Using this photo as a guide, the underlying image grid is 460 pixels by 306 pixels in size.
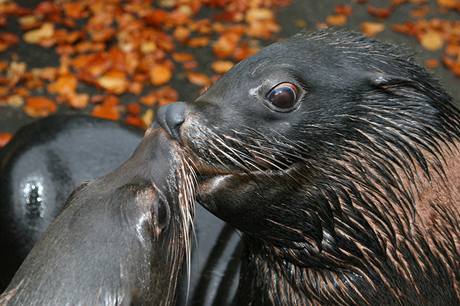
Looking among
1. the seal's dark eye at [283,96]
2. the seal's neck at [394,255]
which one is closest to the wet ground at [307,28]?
the seal's neck at [394,255]

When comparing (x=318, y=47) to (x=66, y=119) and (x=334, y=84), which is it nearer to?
(x=334, y=84)

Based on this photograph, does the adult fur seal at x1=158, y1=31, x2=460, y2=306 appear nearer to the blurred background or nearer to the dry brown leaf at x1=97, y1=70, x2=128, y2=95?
the blurred background

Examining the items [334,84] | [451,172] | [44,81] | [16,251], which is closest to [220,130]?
[334,84]

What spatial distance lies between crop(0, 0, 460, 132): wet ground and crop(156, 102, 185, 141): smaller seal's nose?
382 cm

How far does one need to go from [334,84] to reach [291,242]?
23.8 inches

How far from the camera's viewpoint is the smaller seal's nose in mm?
2375

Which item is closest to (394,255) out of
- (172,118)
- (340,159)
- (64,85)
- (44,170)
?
(340,159)

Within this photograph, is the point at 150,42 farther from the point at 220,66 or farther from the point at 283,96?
the point at 283,96

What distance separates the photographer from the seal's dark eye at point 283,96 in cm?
235

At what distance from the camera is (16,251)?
12.0 ft

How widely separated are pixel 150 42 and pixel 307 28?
1.54 meters

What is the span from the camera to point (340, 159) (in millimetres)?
2400

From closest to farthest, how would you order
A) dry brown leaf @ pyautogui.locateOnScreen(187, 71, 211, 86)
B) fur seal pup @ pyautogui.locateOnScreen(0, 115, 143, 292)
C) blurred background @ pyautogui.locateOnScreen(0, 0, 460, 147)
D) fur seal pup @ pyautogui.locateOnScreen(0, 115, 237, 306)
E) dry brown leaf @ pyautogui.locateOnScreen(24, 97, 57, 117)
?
fur seal pup @ pyautogui.locateOnScreen(0, 115, 237, 306), fur seal pup @ pyautogui.locateOnScreen(0, 115, 143, 292), dry brown leaf @ pyautogui.locateOnScreen(24, 97, 57, 117), blurred background @ pyautogui.locateOnScreen(0, 0, 460, 147), dry brown leaf @ pyautogui.locateOnScreen(187, 71, 211, 86)

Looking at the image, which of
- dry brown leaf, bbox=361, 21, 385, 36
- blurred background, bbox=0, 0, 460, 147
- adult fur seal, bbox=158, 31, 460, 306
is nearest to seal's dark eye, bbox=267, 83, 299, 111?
adult fur seal, bbox=158, 31, 460, 306
